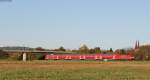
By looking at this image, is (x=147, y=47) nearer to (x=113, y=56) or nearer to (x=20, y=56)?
(x=113, y=56)

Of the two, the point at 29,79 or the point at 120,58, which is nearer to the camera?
the point at 29,79

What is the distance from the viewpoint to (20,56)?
154 meters

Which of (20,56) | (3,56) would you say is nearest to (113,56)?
(20,56)

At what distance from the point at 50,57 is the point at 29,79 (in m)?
128

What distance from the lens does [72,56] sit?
157 metres

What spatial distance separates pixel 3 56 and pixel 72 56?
30184 millimetres

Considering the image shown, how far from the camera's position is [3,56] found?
165 m

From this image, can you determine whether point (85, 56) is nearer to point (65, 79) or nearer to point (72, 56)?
point (72, 56)

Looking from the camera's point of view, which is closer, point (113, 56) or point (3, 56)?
point (113, 56)

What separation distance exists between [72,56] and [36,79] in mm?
129021

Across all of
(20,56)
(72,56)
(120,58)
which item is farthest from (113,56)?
(20,56)

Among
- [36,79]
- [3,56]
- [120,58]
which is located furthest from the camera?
[3,56]

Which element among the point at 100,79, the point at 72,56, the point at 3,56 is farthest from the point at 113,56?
the point at 100,79

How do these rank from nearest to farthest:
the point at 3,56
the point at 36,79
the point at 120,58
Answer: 1. the point at 36,79
2. the point at 120,58
3. the point at 3,56
